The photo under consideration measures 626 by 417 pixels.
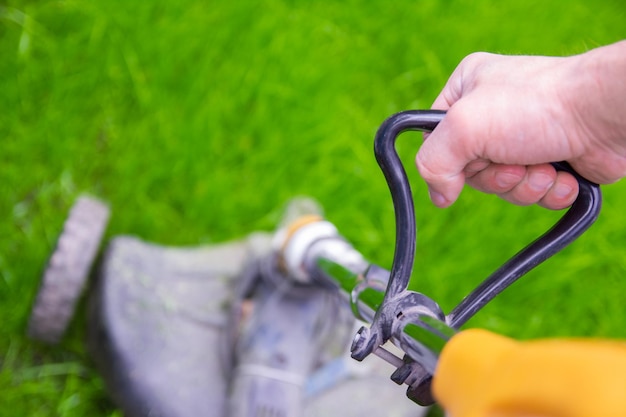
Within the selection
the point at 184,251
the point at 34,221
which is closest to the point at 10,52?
the point at 34,221

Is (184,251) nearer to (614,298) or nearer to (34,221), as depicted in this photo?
(34,221)

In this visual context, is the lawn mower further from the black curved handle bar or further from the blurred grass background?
the black curved handle bar

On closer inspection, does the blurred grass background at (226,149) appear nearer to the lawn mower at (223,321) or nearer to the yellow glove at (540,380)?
the lawn mower at (223,321)

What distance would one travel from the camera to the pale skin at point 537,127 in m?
0.53

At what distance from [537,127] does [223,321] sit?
1.92ft

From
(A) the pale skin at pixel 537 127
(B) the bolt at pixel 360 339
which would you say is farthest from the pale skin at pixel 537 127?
(B) the bolt at pixel 360 339

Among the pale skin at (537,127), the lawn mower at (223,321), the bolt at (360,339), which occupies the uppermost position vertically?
the pale skin at (537,127)

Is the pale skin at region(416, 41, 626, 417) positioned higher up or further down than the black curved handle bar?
higher up

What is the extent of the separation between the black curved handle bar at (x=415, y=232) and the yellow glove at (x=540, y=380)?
0.55 ft

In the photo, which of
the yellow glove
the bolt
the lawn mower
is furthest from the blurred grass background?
the yellow glove

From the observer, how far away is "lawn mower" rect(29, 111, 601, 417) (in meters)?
0.88

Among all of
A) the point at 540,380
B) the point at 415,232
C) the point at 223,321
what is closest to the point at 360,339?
the point at 415,232

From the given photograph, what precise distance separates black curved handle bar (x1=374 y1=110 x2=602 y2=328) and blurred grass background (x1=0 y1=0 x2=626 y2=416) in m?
0.63

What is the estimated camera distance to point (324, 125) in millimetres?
1224
